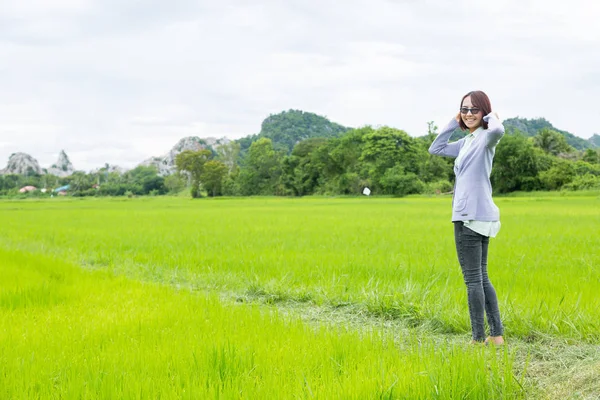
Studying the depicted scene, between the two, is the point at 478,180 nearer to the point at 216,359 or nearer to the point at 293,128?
the point at 216,359

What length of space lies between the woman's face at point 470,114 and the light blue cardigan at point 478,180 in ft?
0.22

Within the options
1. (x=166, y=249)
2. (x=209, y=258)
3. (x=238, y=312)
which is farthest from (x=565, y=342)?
(x=166, y=249)

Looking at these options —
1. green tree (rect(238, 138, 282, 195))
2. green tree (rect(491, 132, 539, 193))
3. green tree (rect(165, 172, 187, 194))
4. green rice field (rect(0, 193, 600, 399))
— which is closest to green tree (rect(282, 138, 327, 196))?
green tree (rect(238, 138, 282, 195))

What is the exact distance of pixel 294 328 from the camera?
3.04 meters

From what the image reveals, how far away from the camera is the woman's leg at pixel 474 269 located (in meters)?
2.66

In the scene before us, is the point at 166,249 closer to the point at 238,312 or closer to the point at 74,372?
the point at 238,312

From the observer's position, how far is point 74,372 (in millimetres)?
2311

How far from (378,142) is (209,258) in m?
40.9

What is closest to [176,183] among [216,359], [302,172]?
[302,172]

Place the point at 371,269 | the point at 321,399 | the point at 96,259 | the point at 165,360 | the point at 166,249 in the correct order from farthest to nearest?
the point at 166,249 < the point at 96,259 < the point at 371,269 < the point at 165,360 < the point at 321,399

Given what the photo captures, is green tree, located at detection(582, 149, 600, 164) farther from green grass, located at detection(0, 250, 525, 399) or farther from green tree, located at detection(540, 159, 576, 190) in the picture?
green grass, located at detection(0, 250, 525, 399)

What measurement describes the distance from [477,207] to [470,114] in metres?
0.55

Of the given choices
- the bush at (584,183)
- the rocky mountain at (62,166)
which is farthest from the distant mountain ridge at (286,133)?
the bush at (584,183)

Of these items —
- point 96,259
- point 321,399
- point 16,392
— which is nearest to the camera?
point 321,399
